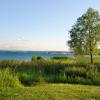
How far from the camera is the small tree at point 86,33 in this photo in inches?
1137

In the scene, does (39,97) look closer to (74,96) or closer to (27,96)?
(27,96)

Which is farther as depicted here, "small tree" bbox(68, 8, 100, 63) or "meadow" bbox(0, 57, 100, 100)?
"small tree" bbox(68, 8, 100, 63)

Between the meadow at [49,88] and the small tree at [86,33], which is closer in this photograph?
the meadow at [49,88]

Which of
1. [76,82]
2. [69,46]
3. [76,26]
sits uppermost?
[76,26]

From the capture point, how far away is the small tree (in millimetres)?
28891

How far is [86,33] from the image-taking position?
29.1 meters

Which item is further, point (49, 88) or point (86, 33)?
point (86, 33)

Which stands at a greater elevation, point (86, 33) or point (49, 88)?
point (86, 33)

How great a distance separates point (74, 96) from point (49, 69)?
10.9 metres

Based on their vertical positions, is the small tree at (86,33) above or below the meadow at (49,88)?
above

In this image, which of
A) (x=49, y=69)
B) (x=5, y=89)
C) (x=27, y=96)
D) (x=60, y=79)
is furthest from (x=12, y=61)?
(x=27, y=96)

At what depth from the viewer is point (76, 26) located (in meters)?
29.5

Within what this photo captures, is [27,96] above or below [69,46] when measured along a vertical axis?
below

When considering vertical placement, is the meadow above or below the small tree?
below
